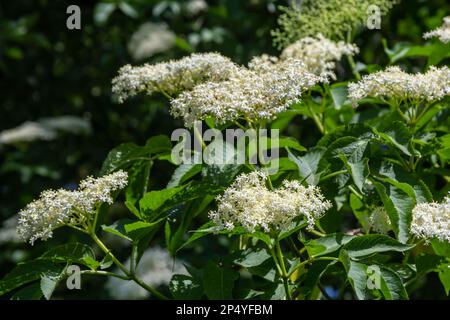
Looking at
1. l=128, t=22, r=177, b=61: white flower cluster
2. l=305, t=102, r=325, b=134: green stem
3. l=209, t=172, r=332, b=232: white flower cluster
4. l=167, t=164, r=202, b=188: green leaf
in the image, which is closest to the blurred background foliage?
l=128, t=22, r=177, b=61: white flower cluster

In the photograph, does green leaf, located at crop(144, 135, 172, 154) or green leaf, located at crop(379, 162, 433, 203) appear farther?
green leaf, located at crop(144, 135, 172, 154)

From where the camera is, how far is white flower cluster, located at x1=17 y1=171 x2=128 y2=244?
8.46ft

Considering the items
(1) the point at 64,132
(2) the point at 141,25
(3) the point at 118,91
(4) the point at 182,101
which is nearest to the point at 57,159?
(1) the point at 64,132

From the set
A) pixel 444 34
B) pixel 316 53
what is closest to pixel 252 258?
pixel 316 53

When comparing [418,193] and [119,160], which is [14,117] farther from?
[418,193]

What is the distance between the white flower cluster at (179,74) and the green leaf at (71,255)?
0.68 meters

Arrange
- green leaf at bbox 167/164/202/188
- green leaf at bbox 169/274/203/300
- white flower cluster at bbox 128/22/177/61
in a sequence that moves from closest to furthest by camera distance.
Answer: green leaf at bbox 169/274/203/300 < green leaf at bbox 167/164/202/188 < white flower cluster at bbox 128/22/177/61

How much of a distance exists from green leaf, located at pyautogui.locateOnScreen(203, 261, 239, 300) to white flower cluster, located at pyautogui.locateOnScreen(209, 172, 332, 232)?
28 centimetres

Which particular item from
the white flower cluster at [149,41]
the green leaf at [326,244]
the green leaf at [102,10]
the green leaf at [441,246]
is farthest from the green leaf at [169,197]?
the green leaf at [102,10]

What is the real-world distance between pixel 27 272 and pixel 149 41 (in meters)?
3.94

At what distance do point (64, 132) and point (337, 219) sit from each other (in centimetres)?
410

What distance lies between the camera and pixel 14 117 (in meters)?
7.14

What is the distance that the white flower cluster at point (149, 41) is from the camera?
250 inches

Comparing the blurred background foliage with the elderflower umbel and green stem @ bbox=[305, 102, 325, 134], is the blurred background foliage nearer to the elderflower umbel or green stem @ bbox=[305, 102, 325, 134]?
the elderflower umbel
